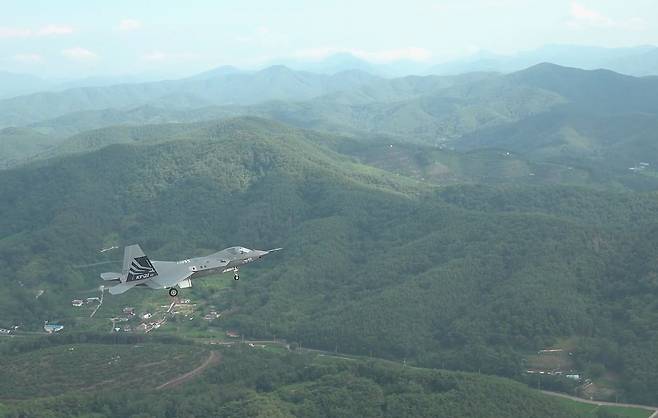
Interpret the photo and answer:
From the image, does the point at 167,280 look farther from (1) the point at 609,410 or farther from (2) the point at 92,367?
(1) the point at 609,410

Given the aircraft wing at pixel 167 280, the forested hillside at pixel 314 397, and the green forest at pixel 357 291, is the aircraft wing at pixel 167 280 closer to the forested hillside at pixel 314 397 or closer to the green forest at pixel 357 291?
the green forest at pixel 357 291

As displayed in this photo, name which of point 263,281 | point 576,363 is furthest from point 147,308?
point 576,363

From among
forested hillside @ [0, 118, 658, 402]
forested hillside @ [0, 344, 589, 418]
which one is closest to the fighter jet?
forested hillside @ [0, 344, 589, 418]

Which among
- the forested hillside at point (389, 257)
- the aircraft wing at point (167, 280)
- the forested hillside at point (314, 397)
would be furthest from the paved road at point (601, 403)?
the aircraft wing at point (167, 280)

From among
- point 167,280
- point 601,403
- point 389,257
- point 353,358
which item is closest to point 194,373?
point 353,358

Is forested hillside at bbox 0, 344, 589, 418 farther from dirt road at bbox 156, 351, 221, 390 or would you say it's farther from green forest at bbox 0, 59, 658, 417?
dirt road at bbox 156, 351, 221, 390

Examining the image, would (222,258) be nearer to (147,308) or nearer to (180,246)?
(147,308)
